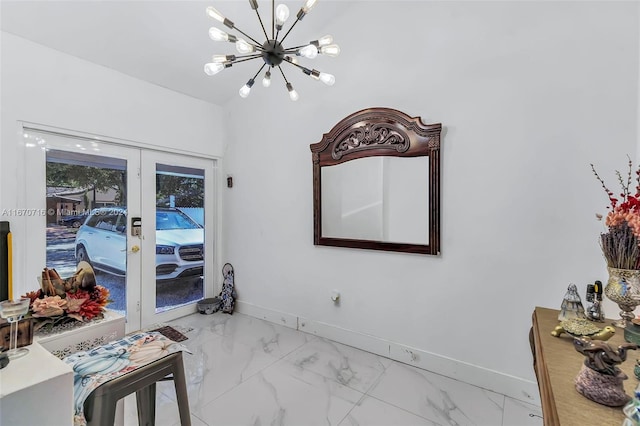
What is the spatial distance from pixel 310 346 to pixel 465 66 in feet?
9.82

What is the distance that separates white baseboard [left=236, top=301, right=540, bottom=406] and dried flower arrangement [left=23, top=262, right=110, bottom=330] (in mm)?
2182

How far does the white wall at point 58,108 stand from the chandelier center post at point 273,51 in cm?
216

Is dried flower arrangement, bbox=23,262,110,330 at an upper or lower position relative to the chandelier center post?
lower

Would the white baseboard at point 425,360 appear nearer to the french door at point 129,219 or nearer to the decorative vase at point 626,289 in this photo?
the decorative vase at point 626,289

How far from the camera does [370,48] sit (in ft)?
9.21

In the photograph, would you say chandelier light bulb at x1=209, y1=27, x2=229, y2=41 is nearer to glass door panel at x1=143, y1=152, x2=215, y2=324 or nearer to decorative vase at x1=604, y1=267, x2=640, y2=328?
glass door panel at x1=143, y1=152, x2=215, y2=324

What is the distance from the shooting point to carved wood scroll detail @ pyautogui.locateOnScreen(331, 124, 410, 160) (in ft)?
8.54

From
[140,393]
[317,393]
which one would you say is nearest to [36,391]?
[140,393]

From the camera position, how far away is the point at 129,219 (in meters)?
3.26

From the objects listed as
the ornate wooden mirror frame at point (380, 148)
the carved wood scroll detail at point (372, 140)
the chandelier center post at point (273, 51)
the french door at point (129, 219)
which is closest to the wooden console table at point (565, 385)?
the ornate wooden mirror frame at point (380, 148)

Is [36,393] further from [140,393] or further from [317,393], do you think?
[317,393]

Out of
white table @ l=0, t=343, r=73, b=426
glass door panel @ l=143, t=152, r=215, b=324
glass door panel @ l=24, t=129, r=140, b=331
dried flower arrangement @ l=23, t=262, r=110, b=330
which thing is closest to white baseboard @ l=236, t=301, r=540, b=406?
glass door panel @ l=143, t=152, r=215, b=324

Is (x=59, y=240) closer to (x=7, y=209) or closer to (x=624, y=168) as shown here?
(x=7, y=209)

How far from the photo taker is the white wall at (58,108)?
2.40 metres
